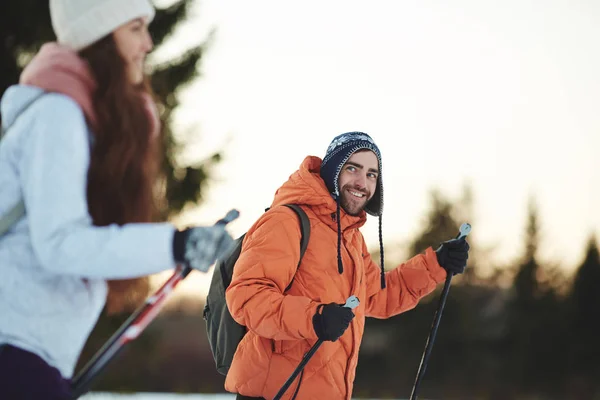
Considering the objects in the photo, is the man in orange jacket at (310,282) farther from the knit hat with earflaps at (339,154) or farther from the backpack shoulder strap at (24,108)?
the backpack shoulder strap at (24,108)

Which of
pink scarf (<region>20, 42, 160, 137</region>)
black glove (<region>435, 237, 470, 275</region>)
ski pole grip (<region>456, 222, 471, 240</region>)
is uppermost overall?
pink scarf (<region>20, 42, 160, 137</region>)

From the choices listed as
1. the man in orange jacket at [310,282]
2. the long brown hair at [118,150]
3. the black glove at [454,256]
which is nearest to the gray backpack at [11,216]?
the long brown hair at [118,150]

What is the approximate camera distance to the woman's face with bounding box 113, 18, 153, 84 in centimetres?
124

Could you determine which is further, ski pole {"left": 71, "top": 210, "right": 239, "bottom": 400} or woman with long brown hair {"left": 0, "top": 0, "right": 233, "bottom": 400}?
ski pole {"left": 71, "top": 210, "right": 239, "bottom": 400}

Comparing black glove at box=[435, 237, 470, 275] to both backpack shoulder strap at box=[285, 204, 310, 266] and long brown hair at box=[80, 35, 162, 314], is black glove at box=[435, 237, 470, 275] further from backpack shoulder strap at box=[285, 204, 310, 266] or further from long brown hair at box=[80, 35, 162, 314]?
long brown hair at box=[80, 35, 162, 314]

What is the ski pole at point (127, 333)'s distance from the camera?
1.22 m

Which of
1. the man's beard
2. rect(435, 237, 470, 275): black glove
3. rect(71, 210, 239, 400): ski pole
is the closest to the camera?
rect(71, 210, 239, 400): ski pole

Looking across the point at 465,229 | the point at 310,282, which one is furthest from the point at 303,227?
the point at 465,229

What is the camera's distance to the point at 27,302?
1178 mm

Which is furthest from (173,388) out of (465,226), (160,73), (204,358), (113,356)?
(113,356)

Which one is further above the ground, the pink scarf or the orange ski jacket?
→ the pink scarf

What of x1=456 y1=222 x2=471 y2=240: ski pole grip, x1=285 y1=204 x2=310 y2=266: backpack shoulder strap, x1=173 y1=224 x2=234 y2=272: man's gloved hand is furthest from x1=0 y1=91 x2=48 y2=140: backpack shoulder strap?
x1=456 y1=222 x2=471 y2=240: ski pole grip

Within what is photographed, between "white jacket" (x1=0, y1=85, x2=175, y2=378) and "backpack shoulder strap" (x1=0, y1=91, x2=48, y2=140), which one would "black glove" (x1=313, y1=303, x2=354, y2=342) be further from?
"backpack shoulder strap" (x1=0, y1=91, x2=48, y2=140)

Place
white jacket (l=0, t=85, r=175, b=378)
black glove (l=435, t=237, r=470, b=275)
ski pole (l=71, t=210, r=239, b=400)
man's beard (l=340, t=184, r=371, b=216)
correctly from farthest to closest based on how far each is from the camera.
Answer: black glove (l=435, t=237, r=470, b=275) < man's beard (l=340, t=184, r=371, b=216) < ski pole (l=71, t=210, r=239, b=400) < white jacket (l=0, t=85, r=175, b=378)
